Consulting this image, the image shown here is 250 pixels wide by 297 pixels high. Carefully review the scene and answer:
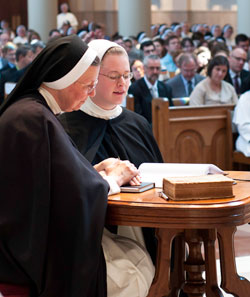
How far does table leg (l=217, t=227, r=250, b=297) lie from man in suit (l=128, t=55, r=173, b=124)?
4869 millimetres

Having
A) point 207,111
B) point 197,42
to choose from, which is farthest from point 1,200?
point 197,42

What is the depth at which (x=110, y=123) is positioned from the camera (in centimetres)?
389

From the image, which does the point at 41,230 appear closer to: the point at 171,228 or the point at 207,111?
the point at 171,228

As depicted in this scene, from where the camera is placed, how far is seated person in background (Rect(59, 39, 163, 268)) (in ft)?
12.2

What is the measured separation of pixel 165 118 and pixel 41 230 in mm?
4143

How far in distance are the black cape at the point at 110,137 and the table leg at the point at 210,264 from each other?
2.42ft

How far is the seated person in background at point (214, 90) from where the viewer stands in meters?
8.37

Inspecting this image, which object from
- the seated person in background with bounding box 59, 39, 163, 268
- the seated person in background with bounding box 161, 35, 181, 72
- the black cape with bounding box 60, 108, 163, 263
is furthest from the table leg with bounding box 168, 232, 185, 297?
the seated person in background with bounding box 161, 35, 181, 72

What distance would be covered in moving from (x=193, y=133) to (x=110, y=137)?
3.39 meters

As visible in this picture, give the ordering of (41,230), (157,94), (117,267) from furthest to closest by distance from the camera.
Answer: (157,94) → (117,267) → (41,230)

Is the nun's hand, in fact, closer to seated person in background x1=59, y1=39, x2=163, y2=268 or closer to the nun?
the nun

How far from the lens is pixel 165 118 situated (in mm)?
6848

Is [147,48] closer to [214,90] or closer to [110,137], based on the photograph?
[214,90]

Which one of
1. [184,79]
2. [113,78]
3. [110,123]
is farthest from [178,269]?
[184,79]
